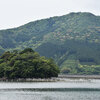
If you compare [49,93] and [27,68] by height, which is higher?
[27,68]

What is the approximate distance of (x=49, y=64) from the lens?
158 m

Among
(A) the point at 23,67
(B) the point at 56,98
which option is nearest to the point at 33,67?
(A) the point at 23,67

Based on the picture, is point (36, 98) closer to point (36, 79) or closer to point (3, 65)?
point (36, 79)

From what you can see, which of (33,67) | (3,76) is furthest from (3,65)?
(33,67)

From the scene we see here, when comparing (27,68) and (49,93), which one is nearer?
(49,93)

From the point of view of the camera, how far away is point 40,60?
516ft

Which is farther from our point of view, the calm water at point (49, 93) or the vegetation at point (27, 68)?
the vegetation at point (27, 68)

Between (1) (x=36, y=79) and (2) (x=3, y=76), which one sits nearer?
(1) (x=36, y=79)

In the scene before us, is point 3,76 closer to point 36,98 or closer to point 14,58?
point 14,58

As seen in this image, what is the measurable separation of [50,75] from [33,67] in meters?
11.0

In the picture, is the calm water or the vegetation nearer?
the calm water

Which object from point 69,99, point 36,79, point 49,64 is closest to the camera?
point 69,99

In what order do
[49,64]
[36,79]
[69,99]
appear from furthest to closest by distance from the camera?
[49,64] < [36,79] < [69,99]

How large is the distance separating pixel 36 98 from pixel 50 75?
78.8 metres
